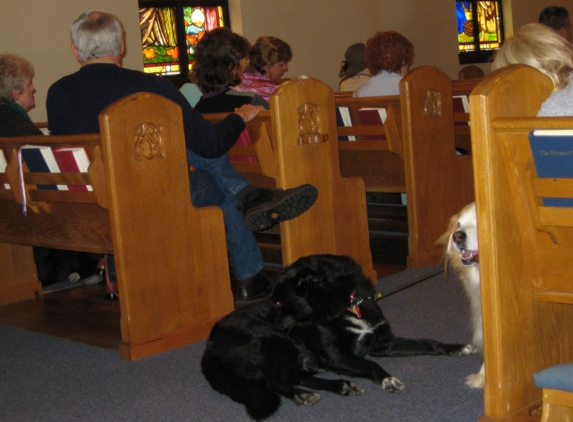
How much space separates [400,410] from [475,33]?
10.5m

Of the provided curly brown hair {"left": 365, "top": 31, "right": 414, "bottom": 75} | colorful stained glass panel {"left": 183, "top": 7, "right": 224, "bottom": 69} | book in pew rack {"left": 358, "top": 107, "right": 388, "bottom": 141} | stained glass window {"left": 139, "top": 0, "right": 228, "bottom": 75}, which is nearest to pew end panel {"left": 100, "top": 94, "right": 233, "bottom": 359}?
book in pew rack {"left": 358, "top": 107, "right": 388, "bottom": 141}

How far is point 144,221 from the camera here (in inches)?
121

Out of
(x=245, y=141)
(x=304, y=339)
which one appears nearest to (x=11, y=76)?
(x=245, y=141)

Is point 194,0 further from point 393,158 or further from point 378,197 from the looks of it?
point 393,158

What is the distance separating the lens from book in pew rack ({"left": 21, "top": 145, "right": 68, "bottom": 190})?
128 inches

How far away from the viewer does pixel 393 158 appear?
4316 mm

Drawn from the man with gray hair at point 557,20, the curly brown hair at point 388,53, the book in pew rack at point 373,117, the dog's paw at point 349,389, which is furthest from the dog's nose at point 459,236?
the man with gray hair at point 557,20

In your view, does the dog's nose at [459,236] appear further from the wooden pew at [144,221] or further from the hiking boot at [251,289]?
the hiking boot at [251,289]

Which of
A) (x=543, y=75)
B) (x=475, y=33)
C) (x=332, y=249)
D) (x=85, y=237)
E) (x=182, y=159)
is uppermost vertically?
(x=475, y=33)

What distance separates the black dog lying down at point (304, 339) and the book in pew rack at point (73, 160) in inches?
38.8

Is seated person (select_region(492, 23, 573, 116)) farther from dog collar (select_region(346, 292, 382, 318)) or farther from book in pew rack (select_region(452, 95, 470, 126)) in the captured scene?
book in pew rack (select_region(452, 95, 470, 126))

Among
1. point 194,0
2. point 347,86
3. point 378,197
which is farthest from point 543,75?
point 194,0

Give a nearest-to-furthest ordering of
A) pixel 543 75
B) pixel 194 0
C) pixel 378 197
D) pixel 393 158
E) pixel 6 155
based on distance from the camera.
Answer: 1. pixel 543 75
2. pixel 6 155
3. pixel 393 158
4. pixel 378 197
5. pixel 194 0

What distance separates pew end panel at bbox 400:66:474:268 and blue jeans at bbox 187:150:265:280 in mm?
955
